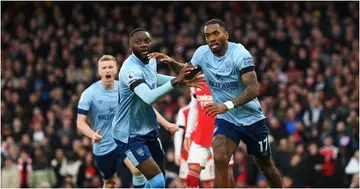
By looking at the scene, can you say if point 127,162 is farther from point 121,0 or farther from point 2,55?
point 121,0

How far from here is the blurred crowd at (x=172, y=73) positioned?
19.0m

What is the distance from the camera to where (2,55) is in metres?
26.8

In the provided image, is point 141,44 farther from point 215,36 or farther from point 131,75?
point 215,36

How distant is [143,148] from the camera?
11648 mm

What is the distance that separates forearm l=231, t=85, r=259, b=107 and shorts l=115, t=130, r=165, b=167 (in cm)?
150

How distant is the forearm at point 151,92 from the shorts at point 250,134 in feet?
3.51

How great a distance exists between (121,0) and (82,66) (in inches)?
193

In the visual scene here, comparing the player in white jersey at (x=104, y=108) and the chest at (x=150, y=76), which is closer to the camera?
the chest at (x=150, y=76)

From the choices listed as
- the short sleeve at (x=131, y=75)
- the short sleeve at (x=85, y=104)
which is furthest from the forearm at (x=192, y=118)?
the short sleeve at (x=131, y=75)

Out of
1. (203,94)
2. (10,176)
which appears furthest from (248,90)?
(10,176)

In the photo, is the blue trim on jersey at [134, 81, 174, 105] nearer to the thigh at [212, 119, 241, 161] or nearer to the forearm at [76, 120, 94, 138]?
the thigh at [212, 119, 241, 161]

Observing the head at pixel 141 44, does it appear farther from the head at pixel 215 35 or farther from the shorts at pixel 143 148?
the shorts at pixel 143 148

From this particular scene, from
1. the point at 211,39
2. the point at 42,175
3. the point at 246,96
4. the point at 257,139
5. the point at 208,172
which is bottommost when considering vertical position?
the point at 42,175

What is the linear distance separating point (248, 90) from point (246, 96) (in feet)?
0.30
